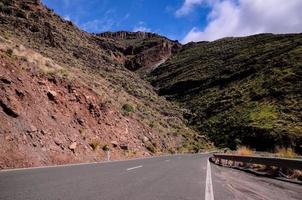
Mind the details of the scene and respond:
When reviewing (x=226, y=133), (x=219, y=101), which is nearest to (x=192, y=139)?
(x=226, y=133)

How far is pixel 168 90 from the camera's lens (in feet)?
325

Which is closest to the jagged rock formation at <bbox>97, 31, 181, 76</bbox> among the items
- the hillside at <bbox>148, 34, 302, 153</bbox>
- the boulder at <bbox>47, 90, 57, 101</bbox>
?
the hillside at <bbox>148, 34, 302, 153</bbox>

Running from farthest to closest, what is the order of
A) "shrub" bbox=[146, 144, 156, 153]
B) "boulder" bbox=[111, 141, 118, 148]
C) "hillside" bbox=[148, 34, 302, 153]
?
"hillside" bbox=[148, 34, 302, 153]
"shrub" bbox=[146, 144, 156, 153]
"boulder" bbox=[111, 141, 118, 148]

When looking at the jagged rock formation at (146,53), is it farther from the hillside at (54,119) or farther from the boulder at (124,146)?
the boulder at (124,146)

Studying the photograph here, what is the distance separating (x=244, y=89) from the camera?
8125 centimetres

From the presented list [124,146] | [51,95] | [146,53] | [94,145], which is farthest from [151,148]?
[146,53]

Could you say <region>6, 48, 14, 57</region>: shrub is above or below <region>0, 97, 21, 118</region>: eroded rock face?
above

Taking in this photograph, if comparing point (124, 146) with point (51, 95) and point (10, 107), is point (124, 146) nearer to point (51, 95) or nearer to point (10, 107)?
point (51, 95)

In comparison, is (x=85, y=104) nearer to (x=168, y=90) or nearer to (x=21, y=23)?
(x=21, y=23)

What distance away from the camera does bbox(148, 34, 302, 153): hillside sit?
204 feet

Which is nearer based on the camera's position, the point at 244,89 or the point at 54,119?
the point at 54,119

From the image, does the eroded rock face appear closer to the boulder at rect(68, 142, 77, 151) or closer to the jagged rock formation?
the boulder at rect(68, 142, 77, 151)

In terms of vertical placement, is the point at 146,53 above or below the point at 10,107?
above

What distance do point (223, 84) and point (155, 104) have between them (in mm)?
24245
